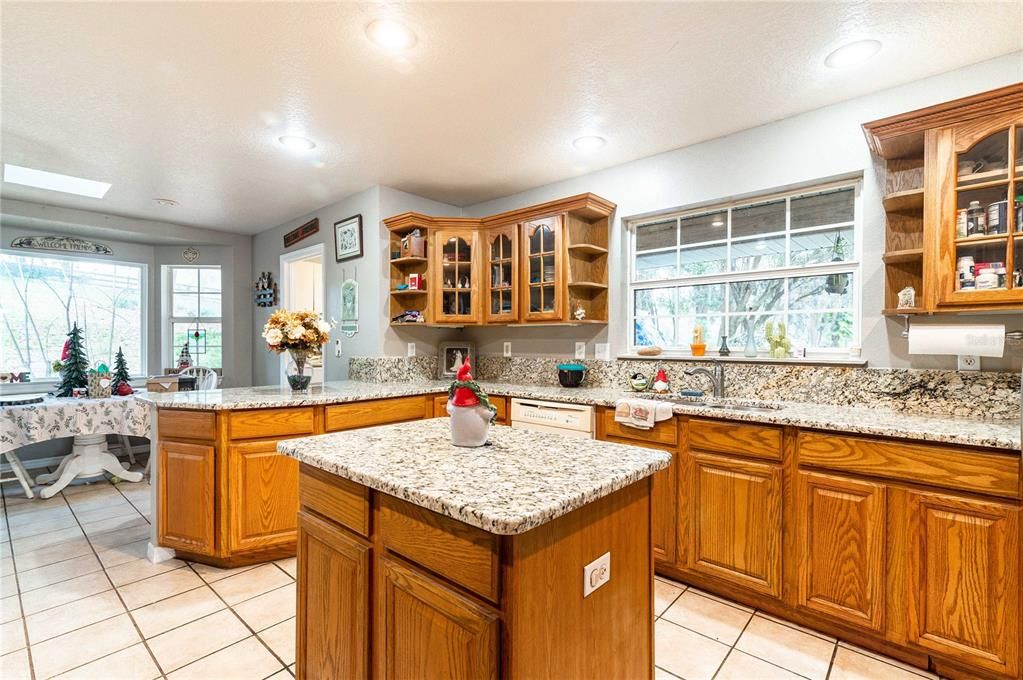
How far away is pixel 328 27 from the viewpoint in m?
1.90

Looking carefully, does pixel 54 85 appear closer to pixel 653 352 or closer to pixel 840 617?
pixel 653 352

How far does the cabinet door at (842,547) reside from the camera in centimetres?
187

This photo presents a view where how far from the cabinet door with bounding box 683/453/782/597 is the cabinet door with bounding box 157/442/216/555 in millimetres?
2578

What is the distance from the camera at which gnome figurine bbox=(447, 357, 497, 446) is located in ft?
4.48

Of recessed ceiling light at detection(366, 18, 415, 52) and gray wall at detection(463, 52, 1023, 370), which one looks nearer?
recessed ceiling light at detection(366, 18, 415, 52)

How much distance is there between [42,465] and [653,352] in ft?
18.7

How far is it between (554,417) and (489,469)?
5.72 ft

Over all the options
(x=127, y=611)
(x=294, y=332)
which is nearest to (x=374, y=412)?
(x=294, y=332)

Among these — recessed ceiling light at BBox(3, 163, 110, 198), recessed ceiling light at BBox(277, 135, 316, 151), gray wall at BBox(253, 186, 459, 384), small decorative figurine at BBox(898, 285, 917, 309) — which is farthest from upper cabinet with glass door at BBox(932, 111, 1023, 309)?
recessed ceiling light at BBox(3, 163, 110, 198)

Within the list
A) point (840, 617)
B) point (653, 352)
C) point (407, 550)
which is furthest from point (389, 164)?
point (840, 617)

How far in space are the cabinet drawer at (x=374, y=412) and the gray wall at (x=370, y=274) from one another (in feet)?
2.29

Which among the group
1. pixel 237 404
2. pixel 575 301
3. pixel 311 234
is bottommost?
pixel 237 404

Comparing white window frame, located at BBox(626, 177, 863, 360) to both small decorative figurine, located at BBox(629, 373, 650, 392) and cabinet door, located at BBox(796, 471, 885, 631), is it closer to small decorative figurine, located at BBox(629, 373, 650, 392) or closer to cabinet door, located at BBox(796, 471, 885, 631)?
small decorative figurine, located at BBox(629, 373, 650, 392)

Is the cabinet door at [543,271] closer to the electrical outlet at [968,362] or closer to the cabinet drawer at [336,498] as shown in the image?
the electrical outlet at [968,362]
